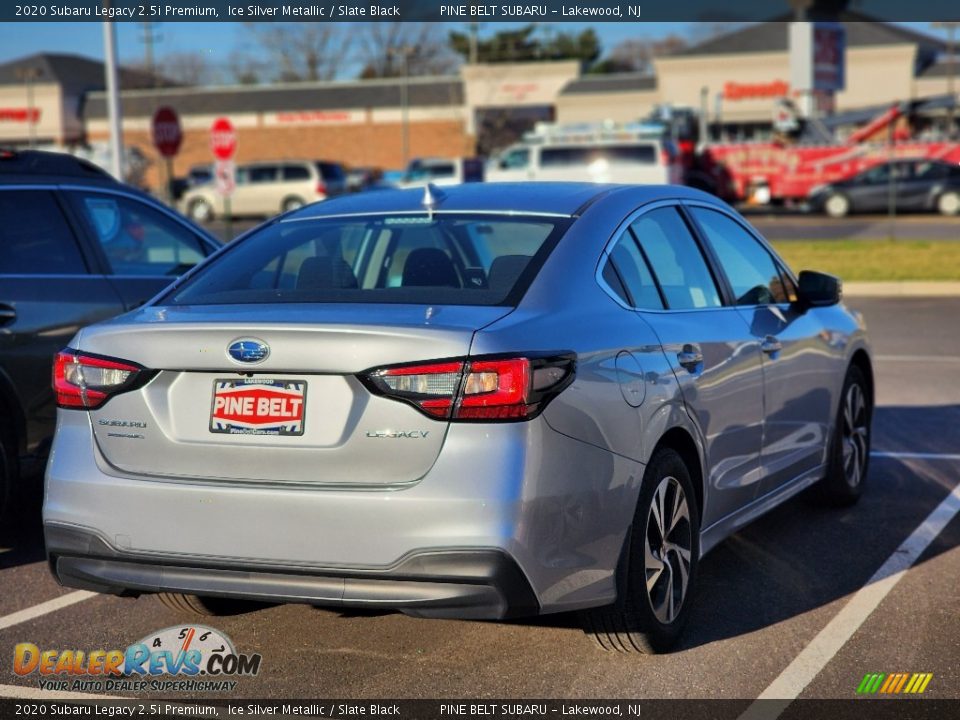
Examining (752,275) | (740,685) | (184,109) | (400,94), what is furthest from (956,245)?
(184,109)

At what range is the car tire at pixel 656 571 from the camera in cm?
443

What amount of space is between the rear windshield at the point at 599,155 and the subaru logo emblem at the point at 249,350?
30.1 meters

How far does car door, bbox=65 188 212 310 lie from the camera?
22.7ft

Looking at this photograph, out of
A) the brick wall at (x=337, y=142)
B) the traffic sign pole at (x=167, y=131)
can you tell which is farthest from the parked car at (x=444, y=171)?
the brick wall at (x=337, y=142)

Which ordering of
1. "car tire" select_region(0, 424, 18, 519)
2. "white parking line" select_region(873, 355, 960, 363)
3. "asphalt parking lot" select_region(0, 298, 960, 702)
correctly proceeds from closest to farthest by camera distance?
"asphalt parking lot" select_region(0, 298, 960, 702)
"car tire" select_region(0, 424, 18, 519)
"white parking line" select_region(873, 355, 960, 363)

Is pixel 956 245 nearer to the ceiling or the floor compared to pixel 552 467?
nearer to the floor

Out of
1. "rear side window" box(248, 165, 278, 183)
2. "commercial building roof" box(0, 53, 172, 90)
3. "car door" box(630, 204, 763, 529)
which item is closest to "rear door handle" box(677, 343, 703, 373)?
"car door" box(630, 204, 763, 529)

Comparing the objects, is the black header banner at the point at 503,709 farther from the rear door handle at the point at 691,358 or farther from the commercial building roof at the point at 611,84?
the commercial building roof at the point at 611,84

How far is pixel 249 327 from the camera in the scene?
13.4 feet

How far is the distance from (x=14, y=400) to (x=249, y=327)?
2.48m

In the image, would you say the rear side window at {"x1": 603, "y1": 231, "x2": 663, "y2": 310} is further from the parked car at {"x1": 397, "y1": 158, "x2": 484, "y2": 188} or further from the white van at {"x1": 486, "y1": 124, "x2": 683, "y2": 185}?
the parked car at {"x1": 397, "y1": 158, "x2": 484, "y2": 188}

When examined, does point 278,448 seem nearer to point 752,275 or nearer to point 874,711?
point 874,711

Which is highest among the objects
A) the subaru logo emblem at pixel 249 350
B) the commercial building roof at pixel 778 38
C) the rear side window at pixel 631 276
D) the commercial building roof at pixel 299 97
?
the commercial building roof at pixel 778 38

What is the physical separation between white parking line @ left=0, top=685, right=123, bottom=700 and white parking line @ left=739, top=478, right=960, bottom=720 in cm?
204
